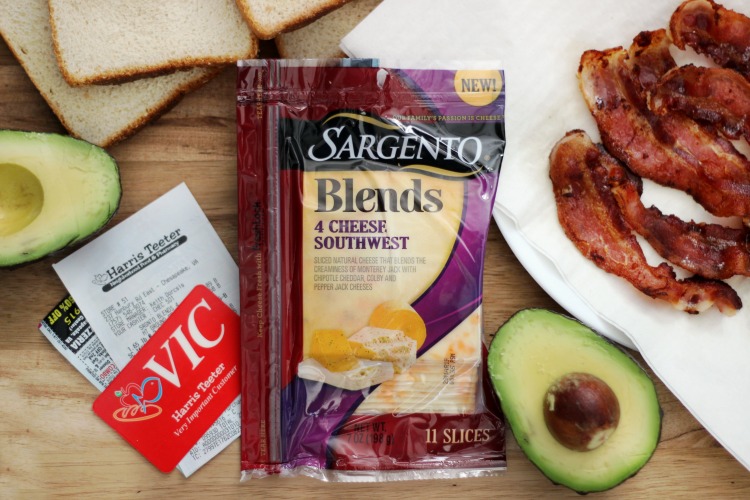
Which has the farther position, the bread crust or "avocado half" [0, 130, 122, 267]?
the bread crust

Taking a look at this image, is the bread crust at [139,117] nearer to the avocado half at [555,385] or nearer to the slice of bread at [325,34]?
the slice of bread at [325,34]

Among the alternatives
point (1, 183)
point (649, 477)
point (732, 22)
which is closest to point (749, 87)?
point (732, 22)

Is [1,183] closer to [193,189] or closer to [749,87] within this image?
[193,189]

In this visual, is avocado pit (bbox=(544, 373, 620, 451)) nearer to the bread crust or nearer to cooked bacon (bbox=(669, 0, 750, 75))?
cooked bacon (bbox=(669, 0, 750, 75))

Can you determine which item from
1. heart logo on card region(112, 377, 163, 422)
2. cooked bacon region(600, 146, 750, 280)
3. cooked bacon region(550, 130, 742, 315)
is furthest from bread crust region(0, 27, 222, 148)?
cooked bacon region(600, 146, 750, 280)

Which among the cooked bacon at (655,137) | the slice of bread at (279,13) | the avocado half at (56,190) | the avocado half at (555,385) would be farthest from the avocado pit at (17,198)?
the cooked bacon at (655,137)

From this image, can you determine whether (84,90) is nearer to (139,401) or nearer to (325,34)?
(325,34)
